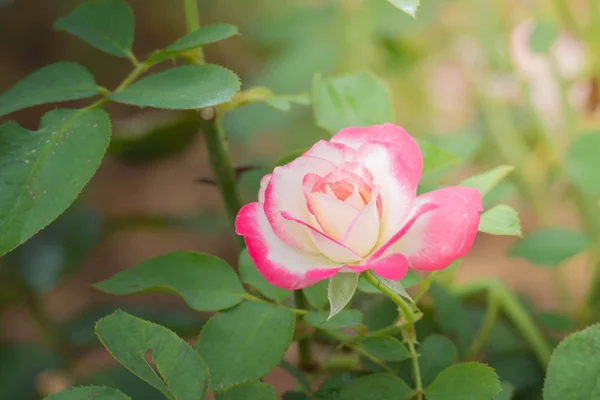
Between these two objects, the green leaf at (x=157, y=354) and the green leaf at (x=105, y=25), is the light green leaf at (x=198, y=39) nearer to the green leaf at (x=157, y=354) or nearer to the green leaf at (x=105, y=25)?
the green leaf at (x=105, y=25)

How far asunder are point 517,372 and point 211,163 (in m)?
0.34

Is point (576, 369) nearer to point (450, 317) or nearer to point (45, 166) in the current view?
point (450, 317)

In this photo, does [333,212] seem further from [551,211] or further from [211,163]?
[551,211]

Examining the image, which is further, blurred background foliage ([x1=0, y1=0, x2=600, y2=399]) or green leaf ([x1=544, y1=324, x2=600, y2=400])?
blurred background foliage ([x1=0, y1=0, x2=600, y2=399])

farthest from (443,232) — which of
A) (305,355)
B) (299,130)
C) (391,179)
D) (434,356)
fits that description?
(299,130)

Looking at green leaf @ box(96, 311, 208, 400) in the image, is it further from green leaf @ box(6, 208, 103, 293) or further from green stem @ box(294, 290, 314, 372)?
green leaf @ box(6, 208, 103, 293)

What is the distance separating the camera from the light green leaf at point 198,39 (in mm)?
425

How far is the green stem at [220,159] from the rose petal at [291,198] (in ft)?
0.39

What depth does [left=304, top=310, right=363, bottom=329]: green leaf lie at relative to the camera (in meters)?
0.39

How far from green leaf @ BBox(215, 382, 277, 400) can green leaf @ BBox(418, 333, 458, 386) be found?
128 mm

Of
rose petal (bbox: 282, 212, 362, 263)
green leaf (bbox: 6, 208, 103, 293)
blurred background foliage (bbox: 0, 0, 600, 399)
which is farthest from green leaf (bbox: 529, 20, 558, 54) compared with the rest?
green leaf (bbox: 6, 208, 103, 293)

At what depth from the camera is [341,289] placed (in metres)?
0.37

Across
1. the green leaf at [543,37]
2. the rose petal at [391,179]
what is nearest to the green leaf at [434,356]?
the rose petal at [391,179]

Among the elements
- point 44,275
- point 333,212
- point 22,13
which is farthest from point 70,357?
point 22,13
